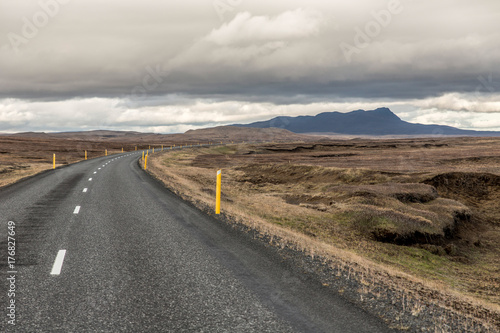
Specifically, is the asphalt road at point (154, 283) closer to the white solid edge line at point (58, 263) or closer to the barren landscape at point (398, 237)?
the white solid edge line at point (58, 263)

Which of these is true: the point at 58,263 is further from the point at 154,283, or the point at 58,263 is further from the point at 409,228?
the point at 409,228

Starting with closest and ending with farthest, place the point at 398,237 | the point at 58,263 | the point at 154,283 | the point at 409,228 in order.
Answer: the point at 154,283 < the point at 58,263 < the point at 398,237 < the point at 409,228

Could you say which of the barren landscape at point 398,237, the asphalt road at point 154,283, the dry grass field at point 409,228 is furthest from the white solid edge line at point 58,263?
the dry grass field at point 409,228

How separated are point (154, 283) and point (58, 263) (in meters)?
2.26

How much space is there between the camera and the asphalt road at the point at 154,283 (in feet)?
15.7

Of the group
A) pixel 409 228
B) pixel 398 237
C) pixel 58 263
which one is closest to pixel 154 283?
pixel 58 263

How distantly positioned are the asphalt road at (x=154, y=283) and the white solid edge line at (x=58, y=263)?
34 mm

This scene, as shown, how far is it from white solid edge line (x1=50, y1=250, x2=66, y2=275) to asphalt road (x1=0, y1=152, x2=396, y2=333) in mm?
34

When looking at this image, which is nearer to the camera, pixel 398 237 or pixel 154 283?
pixel 154 283

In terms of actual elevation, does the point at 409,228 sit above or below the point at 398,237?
above

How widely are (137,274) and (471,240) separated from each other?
16109mm

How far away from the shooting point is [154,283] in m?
6.13

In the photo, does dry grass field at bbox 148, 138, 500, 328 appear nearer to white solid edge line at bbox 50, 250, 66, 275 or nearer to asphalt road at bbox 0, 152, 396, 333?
asphalt road at bbox 0, 152, 396, 333

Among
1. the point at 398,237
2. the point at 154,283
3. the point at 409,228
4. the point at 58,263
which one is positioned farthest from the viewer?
the point at 409,228
